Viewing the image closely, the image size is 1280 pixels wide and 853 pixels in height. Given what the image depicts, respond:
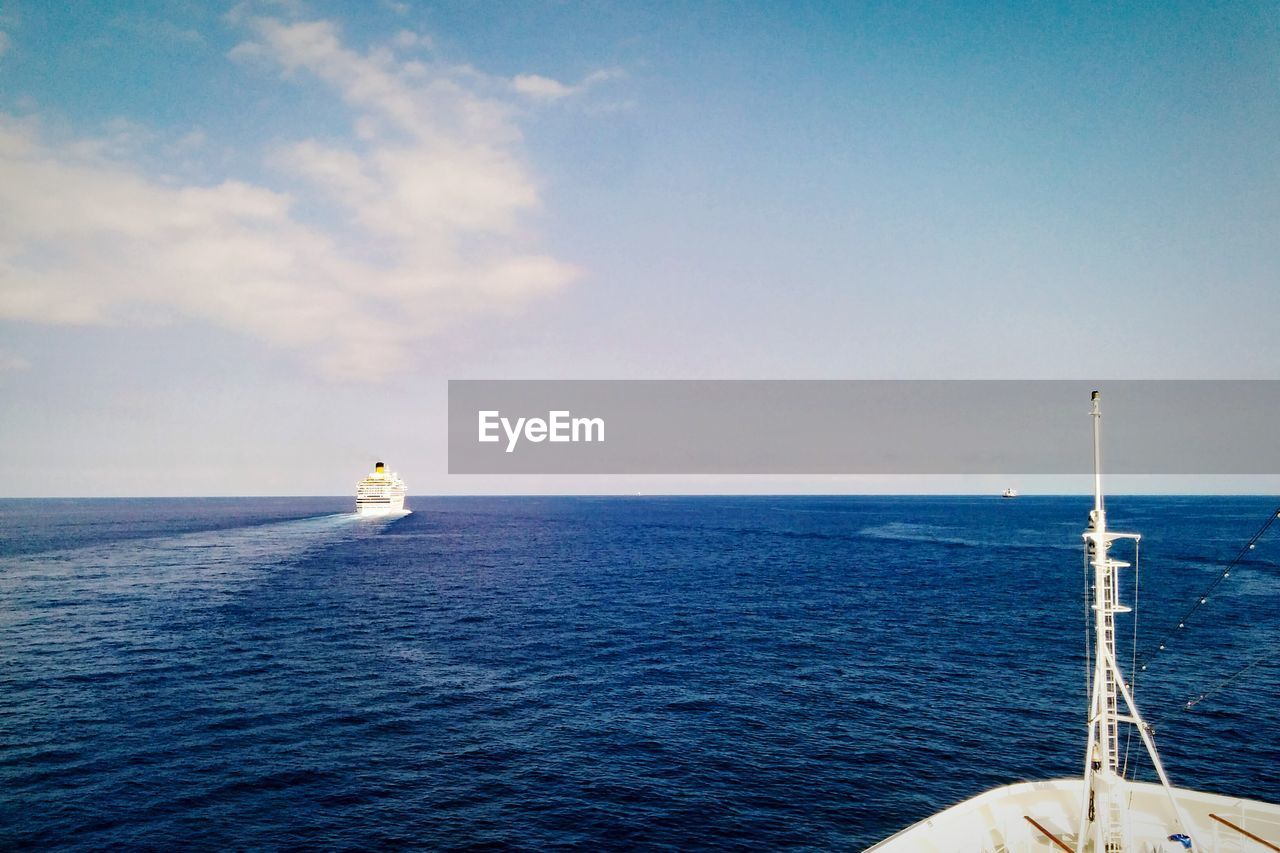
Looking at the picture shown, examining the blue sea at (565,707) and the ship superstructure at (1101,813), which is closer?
the ship superstructure at (1101,813)

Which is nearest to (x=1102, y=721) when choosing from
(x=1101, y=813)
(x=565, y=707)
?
(x=1101, y=813)

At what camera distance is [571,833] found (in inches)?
1393

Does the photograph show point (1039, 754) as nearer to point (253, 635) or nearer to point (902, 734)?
point (902, 734)

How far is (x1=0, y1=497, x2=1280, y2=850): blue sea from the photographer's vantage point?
36.8 metres

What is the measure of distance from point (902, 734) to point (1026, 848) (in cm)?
2168

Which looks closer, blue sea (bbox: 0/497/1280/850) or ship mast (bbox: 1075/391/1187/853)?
ship mast (bbox: 1075/391/1187/853)

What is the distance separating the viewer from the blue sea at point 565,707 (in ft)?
121

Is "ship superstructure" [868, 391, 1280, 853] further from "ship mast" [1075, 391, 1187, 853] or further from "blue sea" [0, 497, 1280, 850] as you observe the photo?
"blue sea" [0, 497, 1280, 850]

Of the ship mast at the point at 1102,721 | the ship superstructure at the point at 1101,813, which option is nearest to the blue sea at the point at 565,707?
the ship superstructure at the point at 1101,813

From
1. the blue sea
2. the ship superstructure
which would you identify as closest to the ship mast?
the ship superstructure

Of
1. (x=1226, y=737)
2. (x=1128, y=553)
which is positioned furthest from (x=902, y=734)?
(x=1128, y=553)

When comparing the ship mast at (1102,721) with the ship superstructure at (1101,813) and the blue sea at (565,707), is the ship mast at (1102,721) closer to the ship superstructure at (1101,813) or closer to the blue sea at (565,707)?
the ship superstructure at (1101,813)

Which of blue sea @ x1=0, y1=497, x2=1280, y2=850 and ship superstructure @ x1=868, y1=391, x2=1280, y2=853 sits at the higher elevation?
ship superstructure @ x1=868, y1=391, x2=1280, y2=853

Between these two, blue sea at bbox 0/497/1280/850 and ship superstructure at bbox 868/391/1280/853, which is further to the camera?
blue sea at bbox 0/497/1280/850
